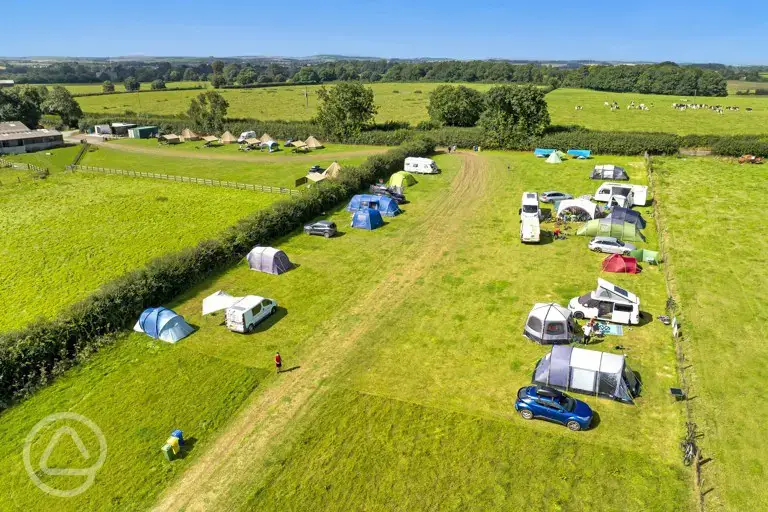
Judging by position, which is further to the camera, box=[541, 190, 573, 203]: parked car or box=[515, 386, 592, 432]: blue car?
box=[541, 190, 573, 203]: parked car

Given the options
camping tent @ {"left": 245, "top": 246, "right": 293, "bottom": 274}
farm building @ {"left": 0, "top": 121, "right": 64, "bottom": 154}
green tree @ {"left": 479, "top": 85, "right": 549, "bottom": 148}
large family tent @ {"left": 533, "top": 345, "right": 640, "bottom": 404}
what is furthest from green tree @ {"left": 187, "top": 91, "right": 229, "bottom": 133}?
large family tent @ {"left": 533, "top": 345, "right": 640, "bottom": 404}

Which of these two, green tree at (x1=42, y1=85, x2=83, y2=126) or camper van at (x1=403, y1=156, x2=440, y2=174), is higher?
green tree at (x1=42, y1=85, x2=83, y2=126)

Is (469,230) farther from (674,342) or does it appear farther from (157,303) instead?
(157,303)

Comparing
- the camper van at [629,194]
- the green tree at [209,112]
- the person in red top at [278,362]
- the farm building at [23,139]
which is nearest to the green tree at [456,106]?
the green tree at [209,112]

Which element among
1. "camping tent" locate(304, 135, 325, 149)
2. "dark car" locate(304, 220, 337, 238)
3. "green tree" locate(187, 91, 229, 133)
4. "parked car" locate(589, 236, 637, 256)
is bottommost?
"dark car" locate(304, 220, 337, 238)

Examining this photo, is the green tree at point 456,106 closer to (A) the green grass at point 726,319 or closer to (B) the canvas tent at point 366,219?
(A) the green grass at point 726,319

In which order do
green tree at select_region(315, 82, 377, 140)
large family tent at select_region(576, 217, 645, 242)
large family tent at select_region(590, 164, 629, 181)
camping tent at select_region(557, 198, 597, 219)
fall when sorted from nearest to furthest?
large family tent at select_region(576, 217, 645, 242)
camping tent at select_region(557, 198, 597, 219)
large family tent at select_region(590, 164, 629, 181)
green tree at select_region(315, 82, 377, 140)

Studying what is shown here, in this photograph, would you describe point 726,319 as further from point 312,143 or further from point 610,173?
point 312,143

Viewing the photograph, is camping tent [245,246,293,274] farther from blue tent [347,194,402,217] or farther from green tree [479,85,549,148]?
green tree [479,85,549,148]
